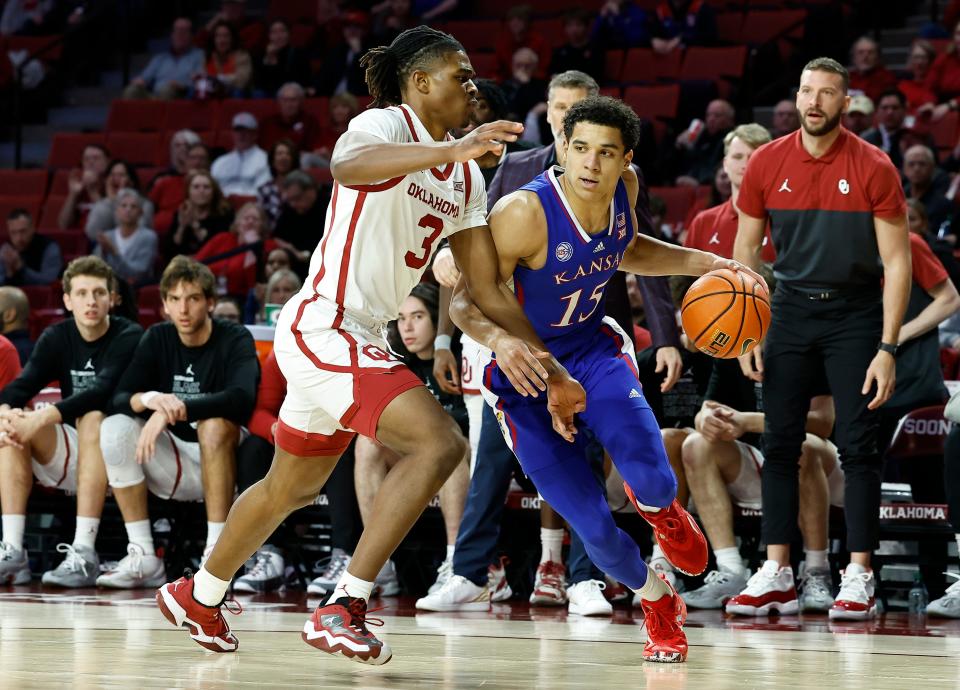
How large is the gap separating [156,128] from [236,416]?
286 inches

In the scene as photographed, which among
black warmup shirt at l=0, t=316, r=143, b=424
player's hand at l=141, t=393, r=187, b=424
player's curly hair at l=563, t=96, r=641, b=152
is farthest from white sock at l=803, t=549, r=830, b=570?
black warmup shirt at l=0, t=316, r=143, b=424

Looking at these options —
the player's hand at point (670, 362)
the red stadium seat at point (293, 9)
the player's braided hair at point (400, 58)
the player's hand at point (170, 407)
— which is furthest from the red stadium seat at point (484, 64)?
the player's braided hair at point (400, 58)

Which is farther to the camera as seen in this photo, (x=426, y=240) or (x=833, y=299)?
(x=833, y=299)

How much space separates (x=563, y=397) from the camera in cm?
394

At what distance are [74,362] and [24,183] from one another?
6.36 metres

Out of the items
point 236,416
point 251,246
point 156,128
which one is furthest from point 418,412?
point 156,128

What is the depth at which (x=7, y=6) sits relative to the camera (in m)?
14.9

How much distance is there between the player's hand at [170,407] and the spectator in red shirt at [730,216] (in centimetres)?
247

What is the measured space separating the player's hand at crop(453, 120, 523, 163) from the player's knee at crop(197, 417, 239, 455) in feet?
10.4

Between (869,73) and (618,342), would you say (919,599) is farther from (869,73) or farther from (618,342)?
(869,73)

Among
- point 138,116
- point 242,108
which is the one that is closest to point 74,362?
point 242,108

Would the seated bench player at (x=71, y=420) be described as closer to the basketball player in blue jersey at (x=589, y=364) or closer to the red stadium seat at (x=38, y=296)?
the basketball player in blue jersey at (x=589, y=364)

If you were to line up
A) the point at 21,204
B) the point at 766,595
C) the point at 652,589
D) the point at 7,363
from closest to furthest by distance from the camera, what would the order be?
the point at 652,589, the point at 766,595, the point at 7,363, the point at 21,204

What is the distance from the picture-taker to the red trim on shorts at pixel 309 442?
4.01 metres
